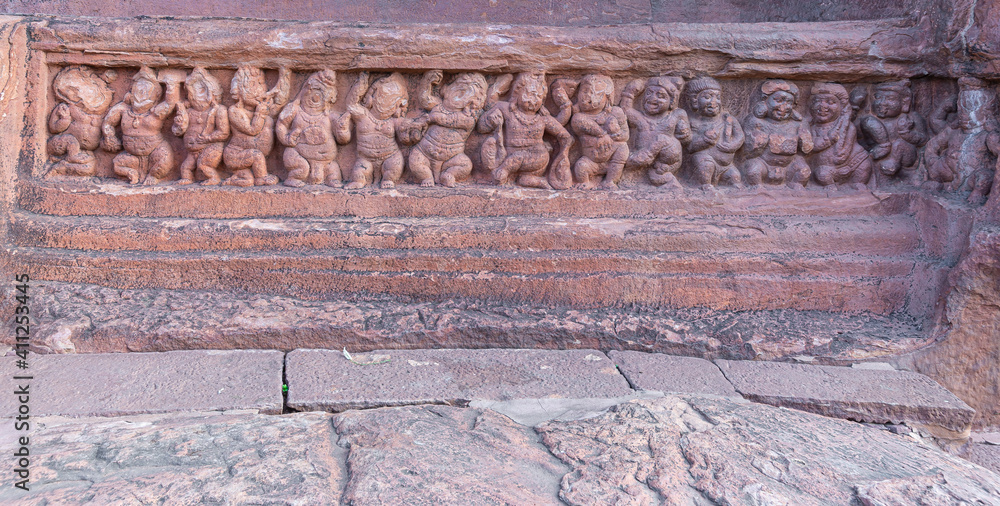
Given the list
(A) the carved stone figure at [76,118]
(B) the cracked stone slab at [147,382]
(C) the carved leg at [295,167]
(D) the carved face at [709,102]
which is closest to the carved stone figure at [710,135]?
(D) the carved face at [709,102]

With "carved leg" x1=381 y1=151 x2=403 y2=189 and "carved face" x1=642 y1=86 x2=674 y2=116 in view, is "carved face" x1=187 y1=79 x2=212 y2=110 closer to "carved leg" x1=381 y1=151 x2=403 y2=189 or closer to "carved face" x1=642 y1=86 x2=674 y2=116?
"carved leg" x1=381 y1=151 x2=403 y2=189

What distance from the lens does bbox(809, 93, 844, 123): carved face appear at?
379cm

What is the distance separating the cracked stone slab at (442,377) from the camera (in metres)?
2.67

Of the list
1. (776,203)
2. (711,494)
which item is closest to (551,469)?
(711,494)

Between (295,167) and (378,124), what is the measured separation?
1.75 feet

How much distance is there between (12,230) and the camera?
3518mm

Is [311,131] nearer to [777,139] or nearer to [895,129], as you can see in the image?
[777,139]

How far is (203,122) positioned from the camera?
11.9 ft

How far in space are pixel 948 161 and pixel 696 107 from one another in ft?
4.64

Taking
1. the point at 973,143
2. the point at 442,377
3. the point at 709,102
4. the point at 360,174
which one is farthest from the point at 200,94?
the point at 973,143

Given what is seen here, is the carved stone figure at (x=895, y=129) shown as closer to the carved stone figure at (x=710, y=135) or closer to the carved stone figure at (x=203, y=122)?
the carved stone figure at (x=710, y=135)

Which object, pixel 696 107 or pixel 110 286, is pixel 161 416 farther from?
pixel 696 107

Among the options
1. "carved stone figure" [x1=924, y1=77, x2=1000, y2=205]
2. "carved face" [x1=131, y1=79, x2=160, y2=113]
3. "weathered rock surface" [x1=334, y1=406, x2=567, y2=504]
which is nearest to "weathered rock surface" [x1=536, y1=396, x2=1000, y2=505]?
"weathered rock surface" [x1=334, y1=406, x2=567, y2=504]

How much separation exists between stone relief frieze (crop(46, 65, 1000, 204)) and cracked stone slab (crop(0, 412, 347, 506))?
1.66m
